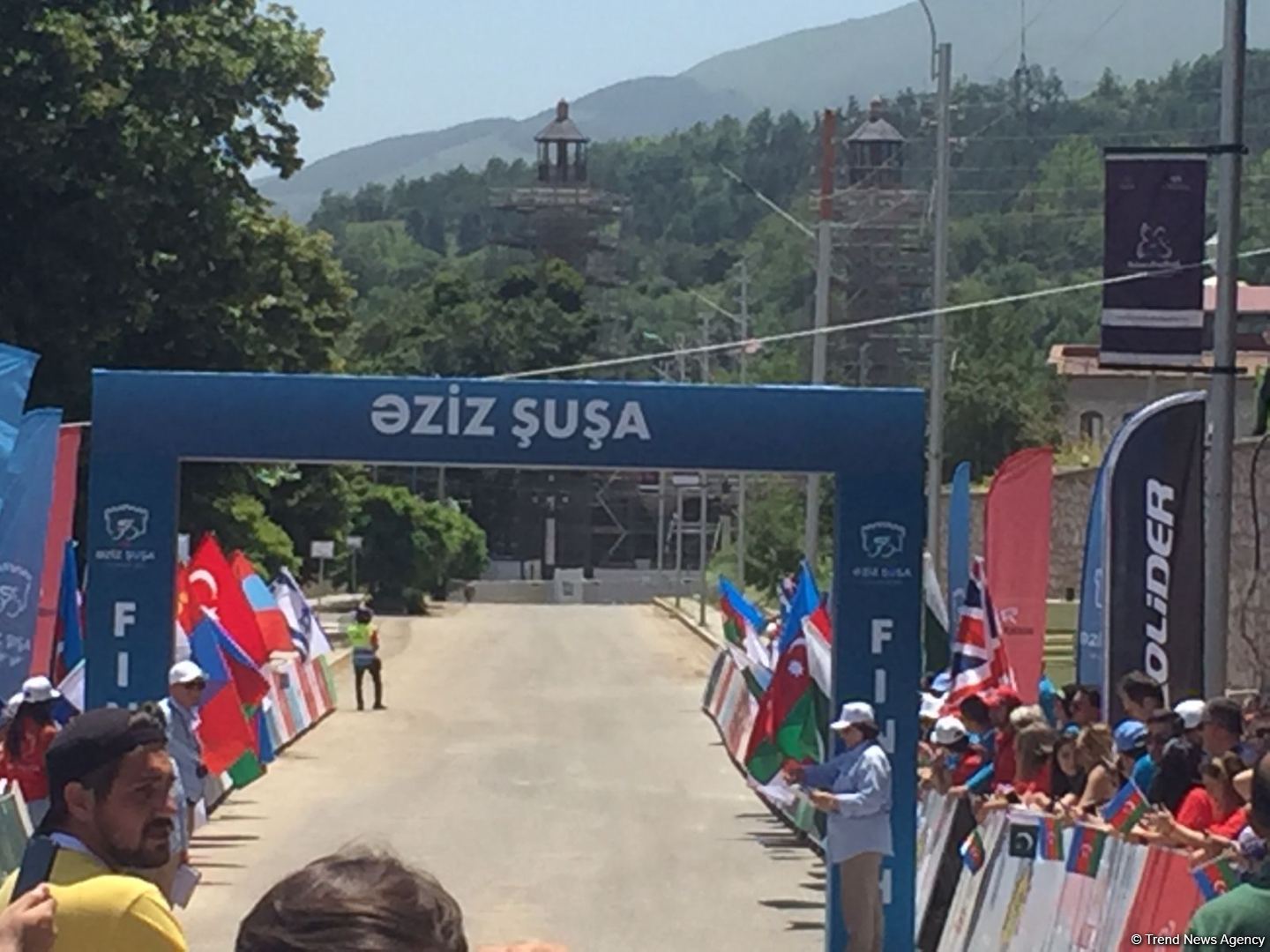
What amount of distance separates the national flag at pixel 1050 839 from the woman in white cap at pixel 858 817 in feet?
6.60

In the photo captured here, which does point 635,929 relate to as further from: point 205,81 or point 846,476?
point 205,81

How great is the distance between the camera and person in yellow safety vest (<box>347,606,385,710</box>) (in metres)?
37.9

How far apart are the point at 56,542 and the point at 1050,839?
9.92 meters

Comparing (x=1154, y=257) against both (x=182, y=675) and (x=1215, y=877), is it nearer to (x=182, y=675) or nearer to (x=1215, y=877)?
(x=182, y=675)

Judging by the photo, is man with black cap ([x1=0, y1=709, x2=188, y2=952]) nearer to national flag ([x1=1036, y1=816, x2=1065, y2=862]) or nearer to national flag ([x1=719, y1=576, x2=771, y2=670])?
national flag ([x1=1036, y1=816, x2=1065, y2=862])

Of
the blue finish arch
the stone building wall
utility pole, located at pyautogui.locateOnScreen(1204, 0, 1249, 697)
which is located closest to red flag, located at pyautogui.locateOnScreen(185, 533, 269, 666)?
the stone building wall

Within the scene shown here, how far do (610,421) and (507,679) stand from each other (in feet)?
104

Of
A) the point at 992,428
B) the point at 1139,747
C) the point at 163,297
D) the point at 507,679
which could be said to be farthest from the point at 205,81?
the point at 992,428

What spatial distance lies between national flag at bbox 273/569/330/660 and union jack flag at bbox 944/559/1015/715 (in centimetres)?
1565

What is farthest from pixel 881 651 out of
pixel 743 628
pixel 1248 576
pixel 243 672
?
pixel 1248 576

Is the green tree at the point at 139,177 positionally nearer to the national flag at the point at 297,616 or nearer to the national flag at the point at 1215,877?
the national flag at the point at 297,616

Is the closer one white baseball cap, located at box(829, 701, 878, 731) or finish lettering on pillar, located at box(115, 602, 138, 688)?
white baseball cap, located at box(829, 701, 878, 731)

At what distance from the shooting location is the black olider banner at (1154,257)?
1603cm

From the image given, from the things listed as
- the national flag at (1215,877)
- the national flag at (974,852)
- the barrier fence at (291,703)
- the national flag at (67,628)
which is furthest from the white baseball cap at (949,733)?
the national flag at (67,628)
